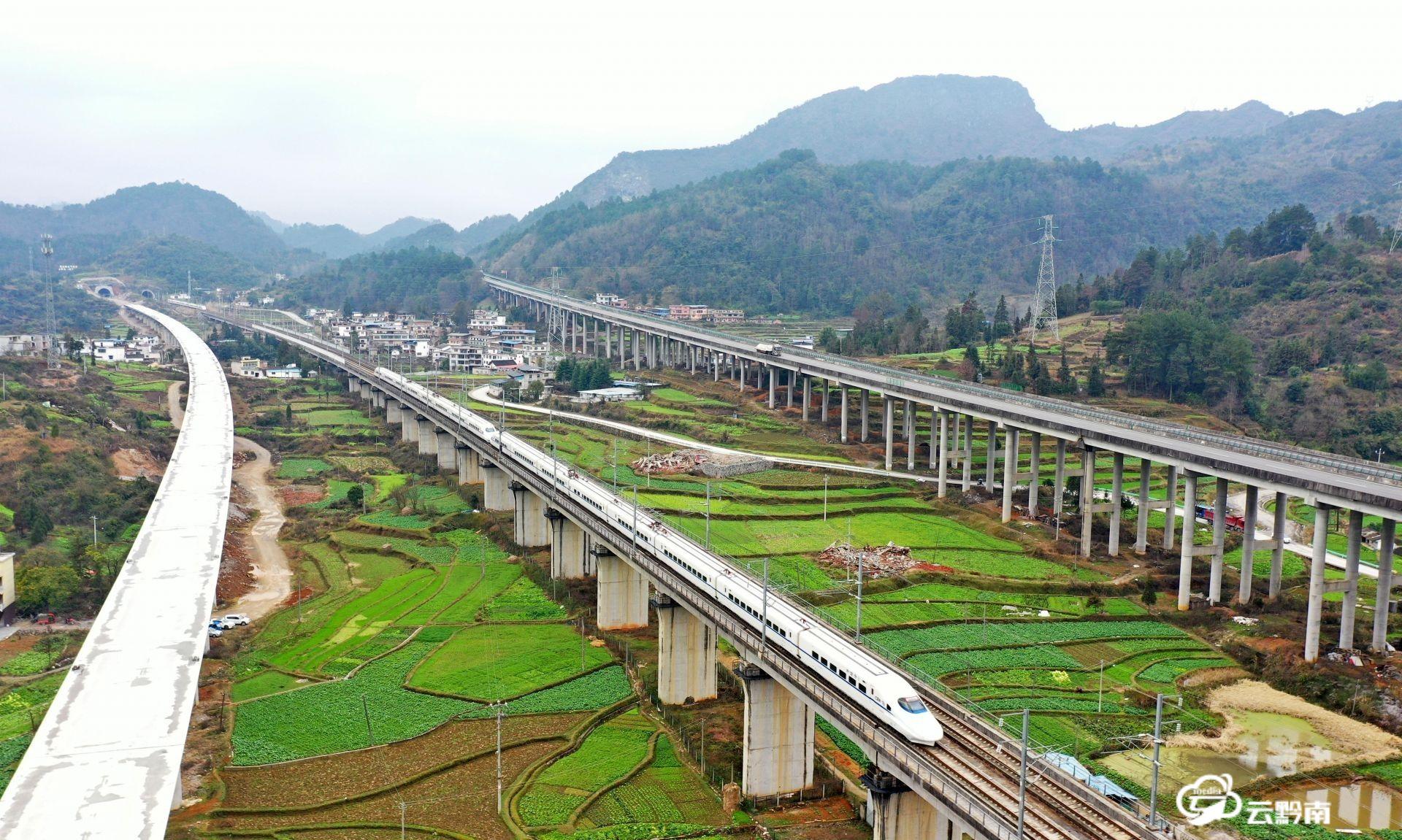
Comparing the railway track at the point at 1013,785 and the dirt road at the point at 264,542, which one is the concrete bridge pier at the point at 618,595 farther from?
the railway track at the point at 1013,785

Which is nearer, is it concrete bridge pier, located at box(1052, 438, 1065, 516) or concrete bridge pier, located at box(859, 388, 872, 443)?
concrete bridge pier, located at box(1052, 438, 1065, 516)

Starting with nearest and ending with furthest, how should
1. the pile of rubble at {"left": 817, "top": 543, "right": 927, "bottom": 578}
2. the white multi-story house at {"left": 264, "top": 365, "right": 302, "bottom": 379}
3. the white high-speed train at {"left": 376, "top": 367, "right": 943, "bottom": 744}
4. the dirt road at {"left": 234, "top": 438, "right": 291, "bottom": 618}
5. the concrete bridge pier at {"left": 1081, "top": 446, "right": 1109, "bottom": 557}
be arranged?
the white high-speed train at {"left": 376, "top": 367, "right": 943, "bottom": 744} → the pile of rubble at {"left": 817, "top": 543, "right": 927, "bottom": 578} → the dirt road at {"left": 234, "top": 438, "right": 291, "bottom": 618} → the concrete bridge pier at {"left": 1081, "top": 446, "right": 1109, "bottom": 557} → the white multi-story house at {"left": 264, "top": 365, "right": 302, "bottom": 379}

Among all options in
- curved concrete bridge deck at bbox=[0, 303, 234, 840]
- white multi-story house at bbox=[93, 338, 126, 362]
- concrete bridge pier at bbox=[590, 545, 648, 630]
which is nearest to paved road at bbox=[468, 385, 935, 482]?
concrete bridge pier at bbox=[590, 545, 648, 630]

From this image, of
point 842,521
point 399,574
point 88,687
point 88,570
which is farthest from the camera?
point 842,521

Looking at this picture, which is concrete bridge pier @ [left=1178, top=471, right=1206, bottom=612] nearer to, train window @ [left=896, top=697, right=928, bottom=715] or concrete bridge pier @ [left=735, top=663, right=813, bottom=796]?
concrete bridge pier @ [left=735, top=663, right=813, bottom=796]

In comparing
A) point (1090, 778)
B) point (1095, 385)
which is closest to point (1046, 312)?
point (1095, 385)

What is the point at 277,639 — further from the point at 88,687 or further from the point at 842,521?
the point at 842,521

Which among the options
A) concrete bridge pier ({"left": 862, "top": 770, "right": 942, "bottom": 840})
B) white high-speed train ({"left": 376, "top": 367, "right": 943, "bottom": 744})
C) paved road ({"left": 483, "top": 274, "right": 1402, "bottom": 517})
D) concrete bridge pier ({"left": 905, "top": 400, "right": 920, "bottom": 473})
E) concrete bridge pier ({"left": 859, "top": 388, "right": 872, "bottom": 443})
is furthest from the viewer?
concrete bridge pier ({"left": 859, "top": 388, "right": 872, "bottom": 443})

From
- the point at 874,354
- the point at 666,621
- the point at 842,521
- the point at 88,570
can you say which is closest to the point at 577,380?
the point at 874,354
